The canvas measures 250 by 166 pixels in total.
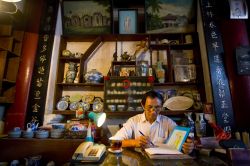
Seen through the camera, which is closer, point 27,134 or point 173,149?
point 173,149

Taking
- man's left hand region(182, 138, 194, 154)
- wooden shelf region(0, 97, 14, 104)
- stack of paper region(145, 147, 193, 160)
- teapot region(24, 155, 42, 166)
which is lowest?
teapot region(24, 155, 42, 166)

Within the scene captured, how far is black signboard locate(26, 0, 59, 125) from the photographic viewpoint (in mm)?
2902

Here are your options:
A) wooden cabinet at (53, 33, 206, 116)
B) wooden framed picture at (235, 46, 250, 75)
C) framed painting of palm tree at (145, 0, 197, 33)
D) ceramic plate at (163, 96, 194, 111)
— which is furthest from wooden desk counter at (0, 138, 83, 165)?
wooden framed picture at (235, 46, 250, 75)

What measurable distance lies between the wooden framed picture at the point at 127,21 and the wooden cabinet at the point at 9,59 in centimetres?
182

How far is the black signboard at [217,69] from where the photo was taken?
2629 mm

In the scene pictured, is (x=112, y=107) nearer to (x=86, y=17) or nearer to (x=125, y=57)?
(x=125, y=57)

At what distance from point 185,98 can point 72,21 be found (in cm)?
268

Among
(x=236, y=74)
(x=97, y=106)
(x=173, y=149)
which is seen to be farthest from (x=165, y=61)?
(x=173, y=149)

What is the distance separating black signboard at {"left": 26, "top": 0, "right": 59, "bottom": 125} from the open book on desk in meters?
2.24

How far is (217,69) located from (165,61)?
0.95 meters

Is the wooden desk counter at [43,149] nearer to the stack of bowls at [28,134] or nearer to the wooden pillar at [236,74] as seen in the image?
the stack of bowls at [28,134]

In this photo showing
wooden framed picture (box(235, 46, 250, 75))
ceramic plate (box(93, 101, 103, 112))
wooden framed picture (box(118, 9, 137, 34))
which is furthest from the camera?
wooden framed picture (box(118, 9, 137, 34))

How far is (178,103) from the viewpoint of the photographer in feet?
9.96

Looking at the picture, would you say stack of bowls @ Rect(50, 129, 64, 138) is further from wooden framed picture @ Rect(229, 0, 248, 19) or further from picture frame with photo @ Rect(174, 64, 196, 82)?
wooden framed picture @ Rect(229, 0, 248, 19)
